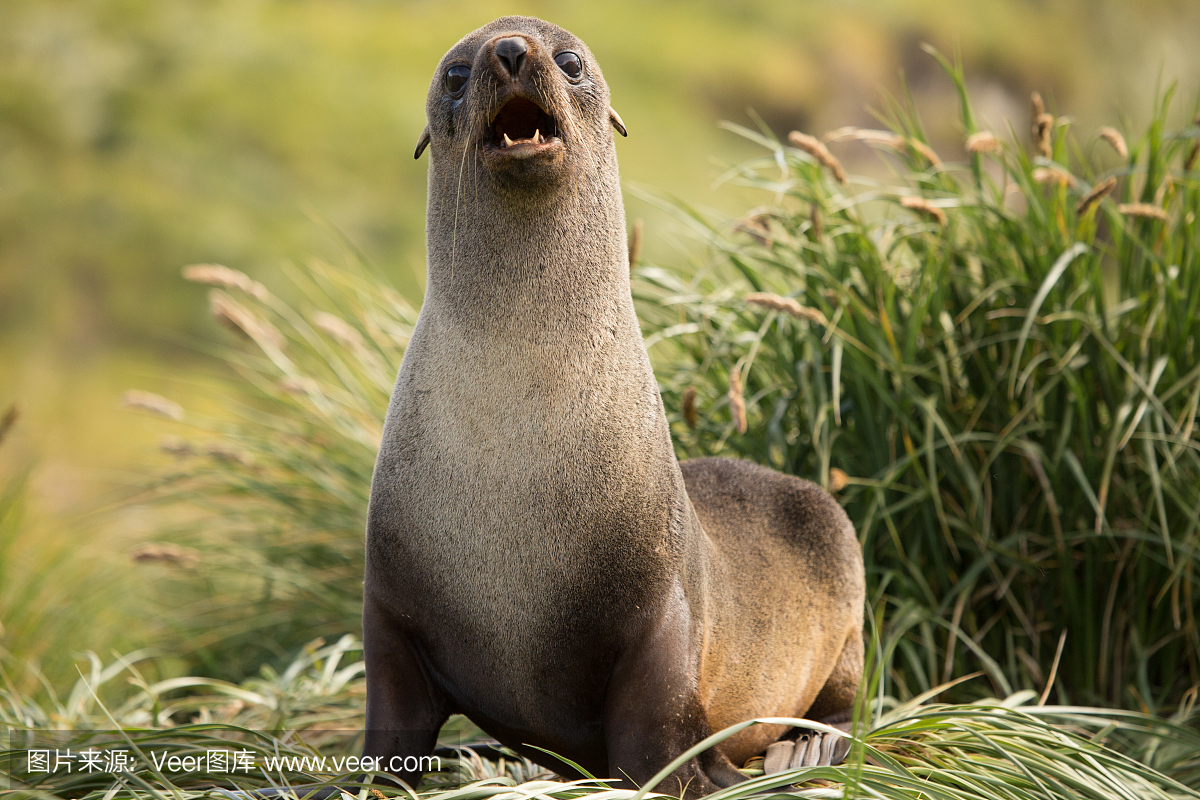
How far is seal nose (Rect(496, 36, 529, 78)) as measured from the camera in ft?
6.43

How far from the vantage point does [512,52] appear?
1.96 m

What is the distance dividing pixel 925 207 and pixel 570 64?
1.57 m

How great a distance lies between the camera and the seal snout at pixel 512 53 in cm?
196

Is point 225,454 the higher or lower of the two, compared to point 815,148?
lower

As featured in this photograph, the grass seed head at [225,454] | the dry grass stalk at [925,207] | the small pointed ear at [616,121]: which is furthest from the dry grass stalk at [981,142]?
the grass seed head at [225,454]

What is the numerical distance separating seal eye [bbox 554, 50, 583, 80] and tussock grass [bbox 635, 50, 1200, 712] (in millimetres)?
1310

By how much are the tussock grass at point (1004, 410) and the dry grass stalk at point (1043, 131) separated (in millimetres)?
29

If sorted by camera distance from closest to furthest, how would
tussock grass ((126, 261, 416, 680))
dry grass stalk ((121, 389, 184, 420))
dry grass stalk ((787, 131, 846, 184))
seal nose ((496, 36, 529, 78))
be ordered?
seal nose ((496, 36, 529, 78)), dry grass stalk ((787, 131, 846, 184)), dry grass stalk ((121, 389, 184, 420)), tussock grass ((126, 261, 416, 680))

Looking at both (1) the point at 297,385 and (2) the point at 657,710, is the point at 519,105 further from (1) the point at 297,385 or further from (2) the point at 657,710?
(1) the point at 297,385

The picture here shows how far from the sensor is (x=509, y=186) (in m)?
2.09

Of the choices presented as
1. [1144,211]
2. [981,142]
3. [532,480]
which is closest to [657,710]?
[532,480]

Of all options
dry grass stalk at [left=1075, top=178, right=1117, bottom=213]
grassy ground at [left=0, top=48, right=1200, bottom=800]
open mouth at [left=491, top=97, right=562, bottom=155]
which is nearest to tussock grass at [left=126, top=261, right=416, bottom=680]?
grassy ground at [left=0, top=48, right=1200, bottom=800]

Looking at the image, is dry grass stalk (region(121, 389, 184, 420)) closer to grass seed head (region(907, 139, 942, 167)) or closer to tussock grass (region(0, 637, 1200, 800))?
tussock grass (region(0, 637, 1200, 800))

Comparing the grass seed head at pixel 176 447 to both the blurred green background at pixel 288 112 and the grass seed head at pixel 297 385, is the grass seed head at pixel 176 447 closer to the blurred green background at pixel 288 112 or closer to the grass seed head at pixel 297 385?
the grass seed head at pixel 297 385
